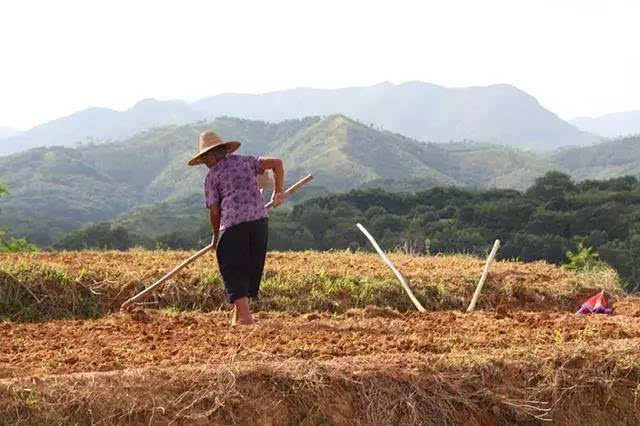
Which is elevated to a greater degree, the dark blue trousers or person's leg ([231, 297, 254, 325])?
the dark blue trousers

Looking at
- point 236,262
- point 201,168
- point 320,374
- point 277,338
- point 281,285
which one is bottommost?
point 201,168

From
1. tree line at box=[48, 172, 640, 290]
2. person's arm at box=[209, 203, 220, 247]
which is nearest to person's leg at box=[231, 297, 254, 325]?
person's arm at box=[209, 203, 220, 247]

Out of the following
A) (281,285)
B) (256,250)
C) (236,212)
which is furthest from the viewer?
(281,285)

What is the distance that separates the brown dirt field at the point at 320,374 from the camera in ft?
16.4

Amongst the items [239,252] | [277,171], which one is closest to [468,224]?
[277,171]

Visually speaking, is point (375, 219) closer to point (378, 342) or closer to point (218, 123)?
point (378, 342)

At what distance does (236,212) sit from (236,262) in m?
0.41

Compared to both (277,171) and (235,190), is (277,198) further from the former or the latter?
(235,190)

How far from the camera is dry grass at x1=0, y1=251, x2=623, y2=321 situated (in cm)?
917

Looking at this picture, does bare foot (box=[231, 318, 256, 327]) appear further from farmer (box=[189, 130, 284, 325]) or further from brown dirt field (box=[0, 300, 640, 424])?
brown dirt field (box=[0, 300, 640, 424])

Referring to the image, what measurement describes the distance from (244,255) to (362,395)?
2.35 m

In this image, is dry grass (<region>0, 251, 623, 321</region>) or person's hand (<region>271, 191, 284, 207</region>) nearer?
person's hand (<region>271, 191, 284, 207</region>)

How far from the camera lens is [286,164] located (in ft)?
380

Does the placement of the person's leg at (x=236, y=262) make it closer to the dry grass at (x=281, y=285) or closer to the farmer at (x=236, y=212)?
the farmer at (x=236, y=212)
